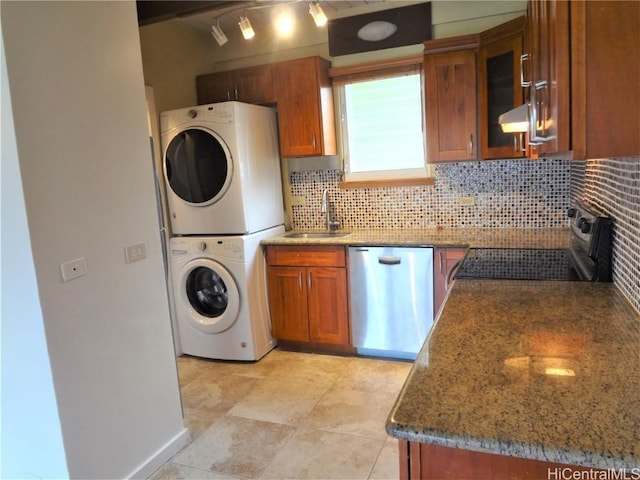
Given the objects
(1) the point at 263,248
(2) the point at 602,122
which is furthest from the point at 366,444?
(2) the point at 602,122

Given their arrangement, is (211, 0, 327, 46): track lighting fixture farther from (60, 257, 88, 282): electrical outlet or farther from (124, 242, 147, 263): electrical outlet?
(60, 257, 88, 282): electrical outlet

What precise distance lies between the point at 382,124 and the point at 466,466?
3.07 m

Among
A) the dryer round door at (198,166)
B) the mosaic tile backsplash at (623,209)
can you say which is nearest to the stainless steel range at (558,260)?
the mosaic tile backsplash at (623,209)

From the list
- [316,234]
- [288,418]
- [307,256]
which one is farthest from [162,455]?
[316,234]

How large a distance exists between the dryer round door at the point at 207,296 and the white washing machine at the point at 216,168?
0.95ft

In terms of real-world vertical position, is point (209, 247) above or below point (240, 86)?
below

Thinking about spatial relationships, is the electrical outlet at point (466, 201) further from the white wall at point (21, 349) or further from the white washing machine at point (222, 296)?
the white wall at point (21, 349)

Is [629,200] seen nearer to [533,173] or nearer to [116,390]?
[533,173]

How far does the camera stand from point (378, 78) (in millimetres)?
3570

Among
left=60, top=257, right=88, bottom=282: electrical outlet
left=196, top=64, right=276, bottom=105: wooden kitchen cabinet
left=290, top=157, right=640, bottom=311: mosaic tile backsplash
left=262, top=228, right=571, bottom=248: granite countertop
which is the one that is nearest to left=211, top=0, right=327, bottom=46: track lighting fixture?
left=196, top=64, right=276, bottom=105: wooden kitchen cabinet

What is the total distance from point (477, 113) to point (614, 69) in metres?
2.21

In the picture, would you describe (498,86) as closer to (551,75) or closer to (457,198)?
(457,198)

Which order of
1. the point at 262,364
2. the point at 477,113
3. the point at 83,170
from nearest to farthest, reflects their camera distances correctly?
the point at 83,170
the point at 477,113
the point at 262,364

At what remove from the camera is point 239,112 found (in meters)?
3.24
